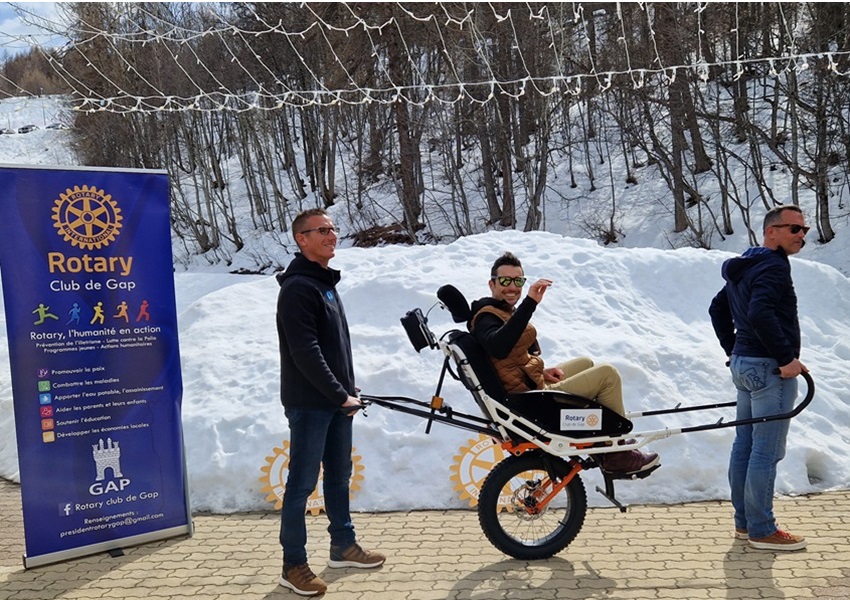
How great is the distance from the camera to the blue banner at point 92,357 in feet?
17.6

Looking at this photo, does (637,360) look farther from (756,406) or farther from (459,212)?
(459,212)

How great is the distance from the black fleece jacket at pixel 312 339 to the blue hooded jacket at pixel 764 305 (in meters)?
2.42

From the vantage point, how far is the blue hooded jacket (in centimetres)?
479

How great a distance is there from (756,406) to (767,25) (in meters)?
15.3

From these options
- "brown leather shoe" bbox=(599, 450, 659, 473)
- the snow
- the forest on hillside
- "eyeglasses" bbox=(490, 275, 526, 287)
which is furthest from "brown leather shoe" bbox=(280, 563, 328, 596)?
the forest on hillside

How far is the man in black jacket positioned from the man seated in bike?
2.83 feet

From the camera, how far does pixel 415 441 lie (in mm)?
6715

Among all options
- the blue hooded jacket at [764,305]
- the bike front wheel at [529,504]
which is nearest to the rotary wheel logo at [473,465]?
the bike front wheel at [529,504]

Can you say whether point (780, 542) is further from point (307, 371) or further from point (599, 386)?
point (307, 371)

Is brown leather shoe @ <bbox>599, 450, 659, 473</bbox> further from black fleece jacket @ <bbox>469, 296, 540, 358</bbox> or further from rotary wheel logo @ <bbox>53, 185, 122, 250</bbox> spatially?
rotary wheel logo @ <bbox>53, 185, 122, 250</bbox>

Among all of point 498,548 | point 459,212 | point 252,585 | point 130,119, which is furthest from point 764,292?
point 130,119

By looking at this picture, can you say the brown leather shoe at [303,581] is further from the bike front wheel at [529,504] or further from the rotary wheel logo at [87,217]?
the rotary wheel logo at [87,217]

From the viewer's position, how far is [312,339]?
→ 14.7ft

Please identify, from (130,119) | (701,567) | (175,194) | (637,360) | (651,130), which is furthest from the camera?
(175,194)
